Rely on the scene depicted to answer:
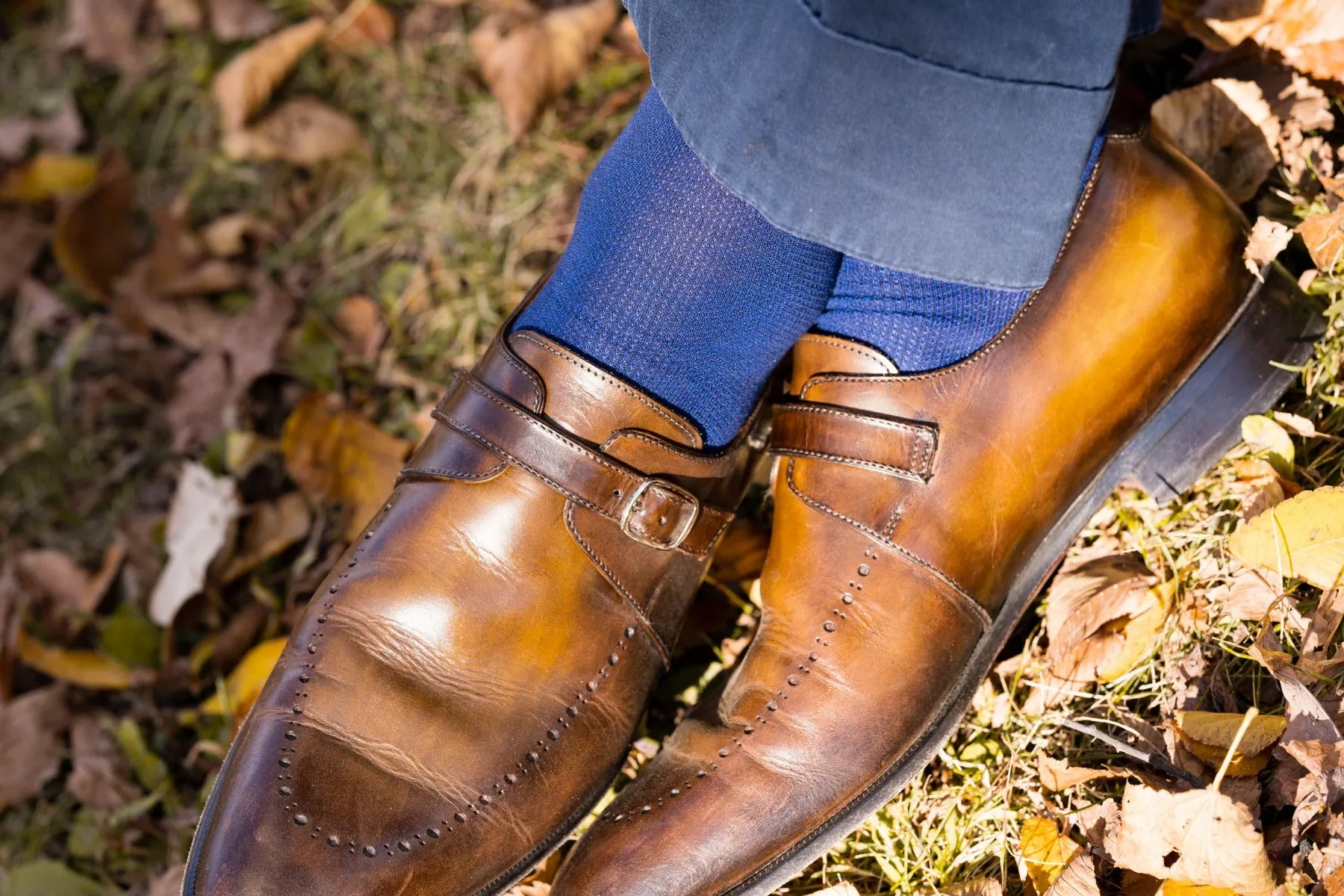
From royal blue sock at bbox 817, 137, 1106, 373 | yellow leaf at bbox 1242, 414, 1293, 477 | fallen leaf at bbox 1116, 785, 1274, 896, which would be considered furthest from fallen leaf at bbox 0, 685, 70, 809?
yellow leaf at bbox 1242, 414, 1293, 477

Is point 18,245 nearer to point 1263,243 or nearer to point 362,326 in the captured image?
point 362,326

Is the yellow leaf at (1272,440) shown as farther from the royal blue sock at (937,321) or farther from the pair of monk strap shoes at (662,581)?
the royal blue sock at (937,321)

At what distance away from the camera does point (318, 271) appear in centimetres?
214

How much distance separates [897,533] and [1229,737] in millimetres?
427

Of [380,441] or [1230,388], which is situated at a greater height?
[1230,388]

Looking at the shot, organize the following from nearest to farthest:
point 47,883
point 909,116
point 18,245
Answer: point 909,116 → point 47,883 → point 18,245

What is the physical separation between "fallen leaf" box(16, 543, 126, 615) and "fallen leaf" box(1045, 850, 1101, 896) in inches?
65.6

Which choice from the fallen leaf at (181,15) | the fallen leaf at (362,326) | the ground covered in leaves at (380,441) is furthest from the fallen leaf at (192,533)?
the fallen leaf at (181,15)

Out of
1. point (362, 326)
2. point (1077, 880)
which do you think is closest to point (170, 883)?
point (362, 326)

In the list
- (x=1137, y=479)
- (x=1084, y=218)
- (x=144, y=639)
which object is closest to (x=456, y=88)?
(x=144, y=639)

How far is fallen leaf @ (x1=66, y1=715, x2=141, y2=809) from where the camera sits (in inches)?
68.1

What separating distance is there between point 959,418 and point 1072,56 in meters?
0.43

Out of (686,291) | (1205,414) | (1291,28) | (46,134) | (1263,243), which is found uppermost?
(1291,28)

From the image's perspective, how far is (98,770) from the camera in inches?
69.0
